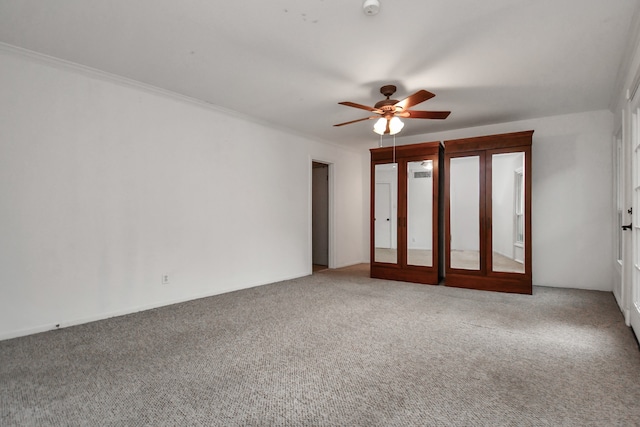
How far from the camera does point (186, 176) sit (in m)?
4.02

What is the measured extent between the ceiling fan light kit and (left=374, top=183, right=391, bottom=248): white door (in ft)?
11.0

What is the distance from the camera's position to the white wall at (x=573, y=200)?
455cm

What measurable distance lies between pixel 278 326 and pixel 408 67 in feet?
9.10

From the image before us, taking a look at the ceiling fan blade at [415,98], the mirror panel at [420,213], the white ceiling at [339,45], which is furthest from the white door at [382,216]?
the ceiling fan blade at [415,98]

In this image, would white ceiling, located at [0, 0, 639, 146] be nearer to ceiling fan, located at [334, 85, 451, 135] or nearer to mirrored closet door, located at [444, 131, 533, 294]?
ceiling fan, located at [334, 85, 451, 135]

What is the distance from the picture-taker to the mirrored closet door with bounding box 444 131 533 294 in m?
4.41

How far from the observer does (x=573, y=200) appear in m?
4.72

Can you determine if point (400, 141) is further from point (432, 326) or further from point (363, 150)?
point (432, 326)

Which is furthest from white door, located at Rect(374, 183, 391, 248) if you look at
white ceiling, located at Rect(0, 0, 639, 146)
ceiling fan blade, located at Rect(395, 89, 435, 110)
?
ceiling fan blade, located at Rect(395, 89, 435, 110)

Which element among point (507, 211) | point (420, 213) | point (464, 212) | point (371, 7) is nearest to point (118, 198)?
point (371, 7)

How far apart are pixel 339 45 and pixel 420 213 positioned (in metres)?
3.03

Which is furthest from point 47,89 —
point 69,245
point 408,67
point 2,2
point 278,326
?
point 408,67

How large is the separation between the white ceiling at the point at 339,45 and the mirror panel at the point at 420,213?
3.91 ft

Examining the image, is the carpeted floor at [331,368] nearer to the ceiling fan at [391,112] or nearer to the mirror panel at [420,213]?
the mirror panel at [420,213]
